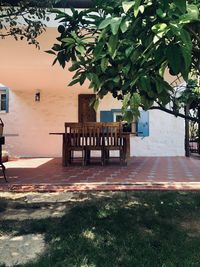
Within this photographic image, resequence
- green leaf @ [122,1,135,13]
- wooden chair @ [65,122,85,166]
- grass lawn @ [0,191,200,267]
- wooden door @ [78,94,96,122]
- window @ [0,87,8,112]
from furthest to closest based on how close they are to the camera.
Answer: window @ [0,87,8,112], wooden door @ [78,94,96,122], wooden chair @ [65,122,85,166], grass lawn @ [0,191,200,267], green leaf @ [122,1,135,13]

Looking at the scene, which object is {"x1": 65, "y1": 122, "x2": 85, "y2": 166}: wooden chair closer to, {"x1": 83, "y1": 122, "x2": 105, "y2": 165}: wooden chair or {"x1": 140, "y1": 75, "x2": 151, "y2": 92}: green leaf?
→ {"x1": 83, "y1": 122, "x2": 105, "y2": 165}: wooden chair

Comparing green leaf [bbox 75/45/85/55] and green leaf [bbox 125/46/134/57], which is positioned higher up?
green leaf [bbox 75/45/85/55]

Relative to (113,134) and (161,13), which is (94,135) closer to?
(113,134)

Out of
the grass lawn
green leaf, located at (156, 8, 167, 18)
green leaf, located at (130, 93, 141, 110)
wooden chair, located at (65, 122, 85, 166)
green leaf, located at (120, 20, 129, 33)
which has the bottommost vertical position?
the grass lawn

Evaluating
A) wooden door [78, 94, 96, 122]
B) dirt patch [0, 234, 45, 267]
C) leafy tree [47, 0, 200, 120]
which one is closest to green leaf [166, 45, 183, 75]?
leafy tree [47, 0, 200, 120]

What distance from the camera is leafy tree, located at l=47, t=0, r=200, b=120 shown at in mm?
1268

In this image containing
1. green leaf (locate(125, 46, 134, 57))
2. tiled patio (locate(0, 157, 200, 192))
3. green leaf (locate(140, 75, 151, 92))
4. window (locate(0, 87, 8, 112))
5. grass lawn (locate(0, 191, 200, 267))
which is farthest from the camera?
window (locate(0, 87, 8, 112))

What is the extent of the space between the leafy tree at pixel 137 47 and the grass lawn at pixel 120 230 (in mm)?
1264

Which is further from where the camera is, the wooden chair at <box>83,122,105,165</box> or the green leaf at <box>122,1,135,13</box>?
the wooden chair at <box>83,122,105,165</box>

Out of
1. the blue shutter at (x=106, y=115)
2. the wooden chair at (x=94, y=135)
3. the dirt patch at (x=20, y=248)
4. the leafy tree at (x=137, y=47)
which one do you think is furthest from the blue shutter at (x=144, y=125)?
the leafy tree at (x=137, y=47)

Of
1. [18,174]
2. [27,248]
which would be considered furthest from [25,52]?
[27,248]

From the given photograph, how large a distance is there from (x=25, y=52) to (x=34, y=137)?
4.94m

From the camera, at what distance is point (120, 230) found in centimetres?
307

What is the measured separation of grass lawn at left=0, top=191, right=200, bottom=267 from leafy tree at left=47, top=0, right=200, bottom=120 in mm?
1264
